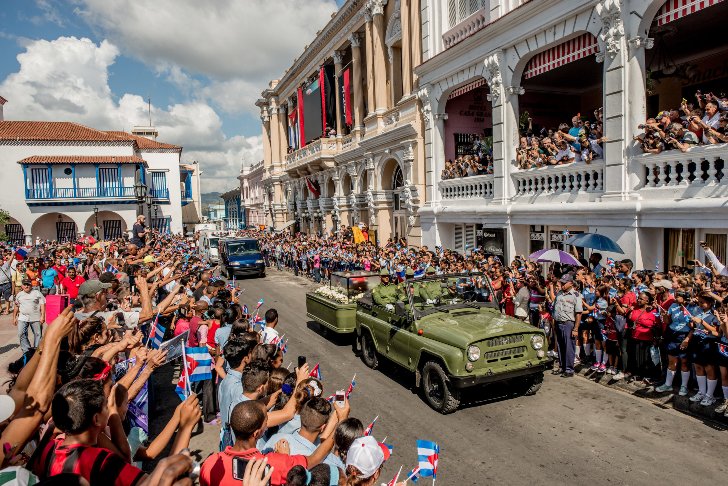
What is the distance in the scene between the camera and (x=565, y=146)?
513 inches

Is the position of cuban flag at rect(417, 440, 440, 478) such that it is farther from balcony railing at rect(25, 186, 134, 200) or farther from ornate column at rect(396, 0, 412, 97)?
balcony railing at rect(25, 186, 134, 200)

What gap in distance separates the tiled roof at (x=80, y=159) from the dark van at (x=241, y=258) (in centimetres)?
1791

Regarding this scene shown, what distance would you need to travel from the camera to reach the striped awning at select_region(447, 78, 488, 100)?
16547 mm

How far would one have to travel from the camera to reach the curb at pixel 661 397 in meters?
6.87

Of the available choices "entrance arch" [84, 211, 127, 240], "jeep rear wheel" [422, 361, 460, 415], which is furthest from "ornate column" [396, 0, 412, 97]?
"entrance arch" [84, 211, 127, 240]

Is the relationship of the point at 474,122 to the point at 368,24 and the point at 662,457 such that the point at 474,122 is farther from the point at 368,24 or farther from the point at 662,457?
the point at 662,457

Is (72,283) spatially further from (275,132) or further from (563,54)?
(275,132)

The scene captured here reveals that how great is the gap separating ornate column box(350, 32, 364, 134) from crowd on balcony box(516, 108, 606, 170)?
14.4 meters

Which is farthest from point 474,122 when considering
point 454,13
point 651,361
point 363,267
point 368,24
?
point 651,361

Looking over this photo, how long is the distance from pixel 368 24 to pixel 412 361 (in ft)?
71.3

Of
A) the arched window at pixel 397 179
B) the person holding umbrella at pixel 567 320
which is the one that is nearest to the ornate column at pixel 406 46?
the arched window at pixel 397 179

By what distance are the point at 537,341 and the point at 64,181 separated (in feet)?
133

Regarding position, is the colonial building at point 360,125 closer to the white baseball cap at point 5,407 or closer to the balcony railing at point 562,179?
the balcony railing at point 562,179

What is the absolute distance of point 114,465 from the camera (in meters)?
2.64
